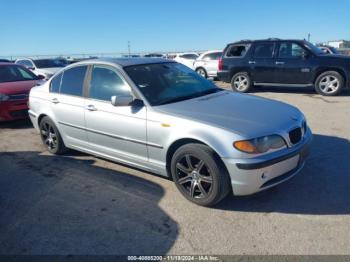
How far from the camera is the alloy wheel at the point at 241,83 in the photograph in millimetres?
11648

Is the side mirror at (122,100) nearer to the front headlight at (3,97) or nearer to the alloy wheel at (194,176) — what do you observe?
the alloy wheel at (194,176)

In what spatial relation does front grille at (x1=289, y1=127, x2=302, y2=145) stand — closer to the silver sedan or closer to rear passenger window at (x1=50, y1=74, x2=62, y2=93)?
the silver sedan

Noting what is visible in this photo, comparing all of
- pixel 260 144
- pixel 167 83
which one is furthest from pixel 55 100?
pixel 260 144

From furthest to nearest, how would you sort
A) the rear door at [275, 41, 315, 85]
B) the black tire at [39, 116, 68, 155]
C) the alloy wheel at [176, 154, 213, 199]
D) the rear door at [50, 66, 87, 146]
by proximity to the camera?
the rear door at [275, 41, 315, 85], the black tire at [39, 116, 68, 155], the rear door at [50, 66, 87, 146], the alloy wheel at [176, 154, 213, 199]

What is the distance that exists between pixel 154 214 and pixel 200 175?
660mm

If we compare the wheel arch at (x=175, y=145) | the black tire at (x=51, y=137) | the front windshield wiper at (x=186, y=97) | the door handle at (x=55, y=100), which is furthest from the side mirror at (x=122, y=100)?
the black tire at (x=51, y=137)

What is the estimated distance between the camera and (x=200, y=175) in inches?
144

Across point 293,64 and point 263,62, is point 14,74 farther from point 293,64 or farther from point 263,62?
point 293,64

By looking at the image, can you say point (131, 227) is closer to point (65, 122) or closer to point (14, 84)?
point (65, 122)

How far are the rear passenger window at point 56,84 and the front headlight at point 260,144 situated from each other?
336cm

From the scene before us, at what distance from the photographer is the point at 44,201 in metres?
4.07

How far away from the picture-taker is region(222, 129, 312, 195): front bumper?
10.9ft

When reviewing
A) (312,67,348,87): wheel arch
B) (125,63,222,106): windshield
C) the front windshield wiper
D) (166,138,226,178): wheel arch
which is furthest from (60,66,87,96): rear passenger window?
(312,67,348,87): wheel arch

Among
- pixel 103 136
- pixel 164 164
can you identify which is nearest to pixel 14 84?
pixel 103 136
